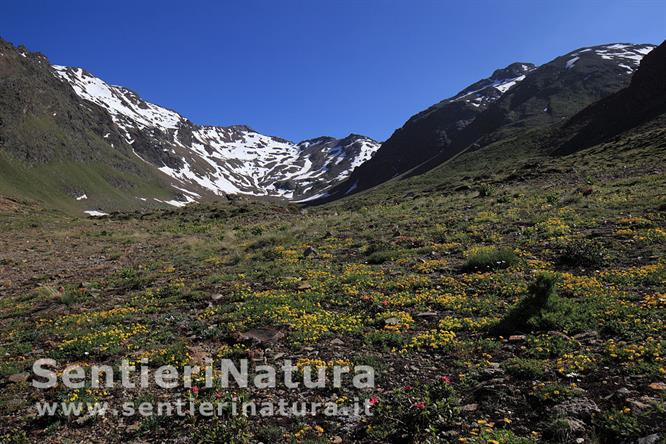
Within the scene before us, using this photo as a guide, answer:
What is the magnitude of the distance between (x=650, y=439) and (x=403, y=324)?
18.6ft

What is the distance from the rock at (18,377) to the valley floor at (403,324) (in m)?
0.06

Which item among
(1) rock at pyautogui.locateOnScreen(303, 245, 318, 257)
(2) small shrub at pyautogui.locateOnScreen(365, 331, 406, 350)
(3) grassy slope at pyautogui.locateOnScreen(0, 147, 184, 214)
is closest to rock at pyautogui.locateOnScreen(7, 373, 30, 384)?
(2) small shrub at pyautogui.locateOnScreen(365, 331, 406, 350)

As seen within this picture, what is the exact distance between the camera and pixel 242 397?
24.3 ft

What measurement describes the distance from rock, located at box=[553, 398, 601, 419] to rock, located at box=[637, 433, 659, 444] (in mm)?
822

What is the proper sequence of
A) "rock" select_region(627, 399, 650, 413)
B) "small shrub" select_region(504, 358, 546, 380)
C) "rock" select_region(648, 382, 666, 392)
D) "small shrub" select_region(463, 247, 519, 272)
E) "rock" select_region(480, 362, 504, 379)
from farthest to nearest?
"small shrub" select_region(463, 247, 519, 272), "rock" select_region(480, 362, 504, 379), "small shrub" select_region(504, 358, 546, 380), "rock" select_region(648, 382, 666, 392), "rock" select_region(627, 399, 650, 413)

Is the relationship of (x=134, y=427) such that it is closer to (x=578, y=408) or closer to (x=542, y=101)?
(x=578, y=408)

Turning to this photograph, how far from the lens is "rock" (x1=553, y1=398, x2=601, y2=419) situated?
6.15m

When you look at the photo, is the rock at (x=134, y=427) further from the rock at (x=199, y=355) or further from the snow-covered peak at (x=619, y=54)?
the snow-covered peak at (x=619, y=54)

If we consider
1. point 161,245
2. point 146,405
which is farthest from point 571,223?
point 161,245

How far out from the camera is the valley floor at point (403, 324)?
6.59 metres

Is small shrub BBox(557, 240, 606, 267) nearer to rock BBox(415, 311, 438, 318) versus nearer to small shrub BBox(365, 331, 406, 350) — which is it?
rock BBox(415, 311, 438, 318)

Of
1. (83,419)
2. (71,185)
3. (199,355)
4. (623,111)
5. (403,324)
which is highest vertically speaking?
(71,185)

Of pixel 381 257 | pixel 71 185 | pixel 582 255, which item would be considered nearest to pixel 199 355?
pixel 381 257

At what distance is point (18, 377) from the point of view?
8.58 meters
